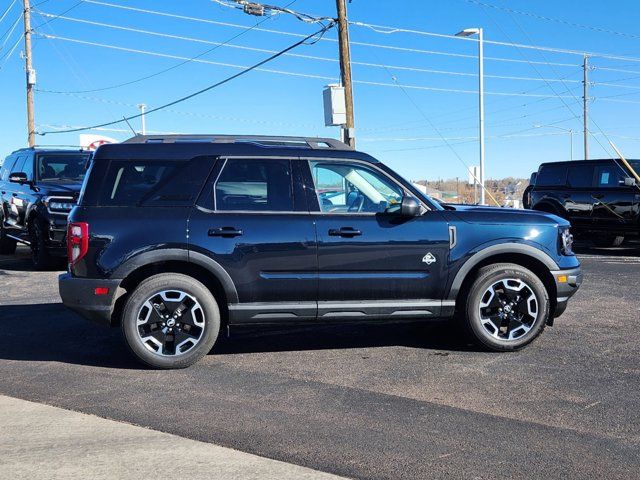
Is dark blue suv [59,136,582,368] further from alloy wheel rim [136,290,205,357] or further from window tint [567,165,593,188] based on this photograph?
window tint [567,165,593,188]

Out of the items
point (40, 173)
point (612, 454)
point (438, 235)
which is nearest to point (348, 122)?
point (40, 173)

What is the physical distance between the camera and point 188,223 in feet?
18.1

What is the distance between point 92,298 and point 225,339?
5.21 ft

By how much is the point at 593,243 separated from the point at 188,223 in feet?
45.9

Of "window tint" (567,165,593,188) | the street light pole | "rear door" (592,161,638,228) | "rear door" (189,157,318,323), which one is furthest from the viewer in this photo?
the street light pole

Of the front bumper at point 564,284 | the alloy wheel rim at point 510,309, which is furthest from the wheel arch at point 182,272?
the front bumper at point 564,284

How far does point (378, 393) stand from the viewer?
16.1 ft

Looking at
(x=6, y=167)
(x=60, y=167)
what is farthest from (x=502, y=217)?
(x=6, y=167)

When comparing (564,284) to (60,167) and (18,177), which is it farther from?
(60,167)

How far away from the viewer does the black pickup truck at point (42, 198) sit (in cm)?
1102

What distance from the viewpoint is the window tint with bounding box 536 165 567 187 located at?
15531 millimetres

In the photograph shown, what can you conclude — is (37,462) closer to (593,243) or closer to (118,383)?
(118,383)

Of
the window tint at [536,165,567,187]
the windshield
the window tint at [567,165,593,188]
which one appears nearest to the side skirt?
the windshield

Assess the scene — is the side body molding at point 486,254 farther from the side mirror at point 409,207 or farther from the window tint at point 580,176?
the window tint at point 580,176
